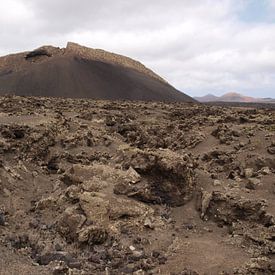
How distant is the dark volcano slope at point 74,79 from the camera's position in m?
40.7

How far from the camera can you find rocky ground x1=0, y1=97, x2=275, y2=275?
6.79 m

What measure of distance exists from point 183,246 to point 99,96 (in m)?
33.4

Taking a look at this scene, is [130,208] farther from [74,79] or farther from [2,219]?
[74,79]

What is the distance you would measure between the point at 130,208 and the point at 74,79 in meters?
35.2

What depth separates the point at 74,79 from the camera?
139 ft

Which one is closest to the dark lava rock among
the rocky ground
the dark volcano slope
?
the rocky ground

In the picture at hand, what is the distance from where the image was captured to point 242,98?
492ft

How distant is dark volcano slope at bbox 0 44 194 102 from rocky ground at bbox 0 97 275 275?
2770 cm

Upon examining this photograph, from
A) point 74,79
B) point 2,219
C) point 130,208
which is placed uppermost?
point 74,79

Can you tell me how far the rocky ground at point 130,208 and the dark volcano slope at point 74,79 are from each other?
27.7 m

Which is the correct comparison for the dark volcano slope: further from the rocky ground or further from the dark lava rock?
the dark lava rock

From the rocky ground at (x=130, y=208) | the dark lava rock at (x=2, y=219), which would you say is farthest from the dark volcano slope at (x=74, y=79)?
the dark lava rock at (x=2, y=219)

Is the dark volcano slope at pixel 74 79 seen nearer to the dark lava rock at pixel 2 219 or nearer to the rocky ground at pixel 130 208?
the rocky ground at pixel 130 208

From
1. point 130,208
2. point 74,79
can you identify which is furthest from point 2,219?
point 74,79
